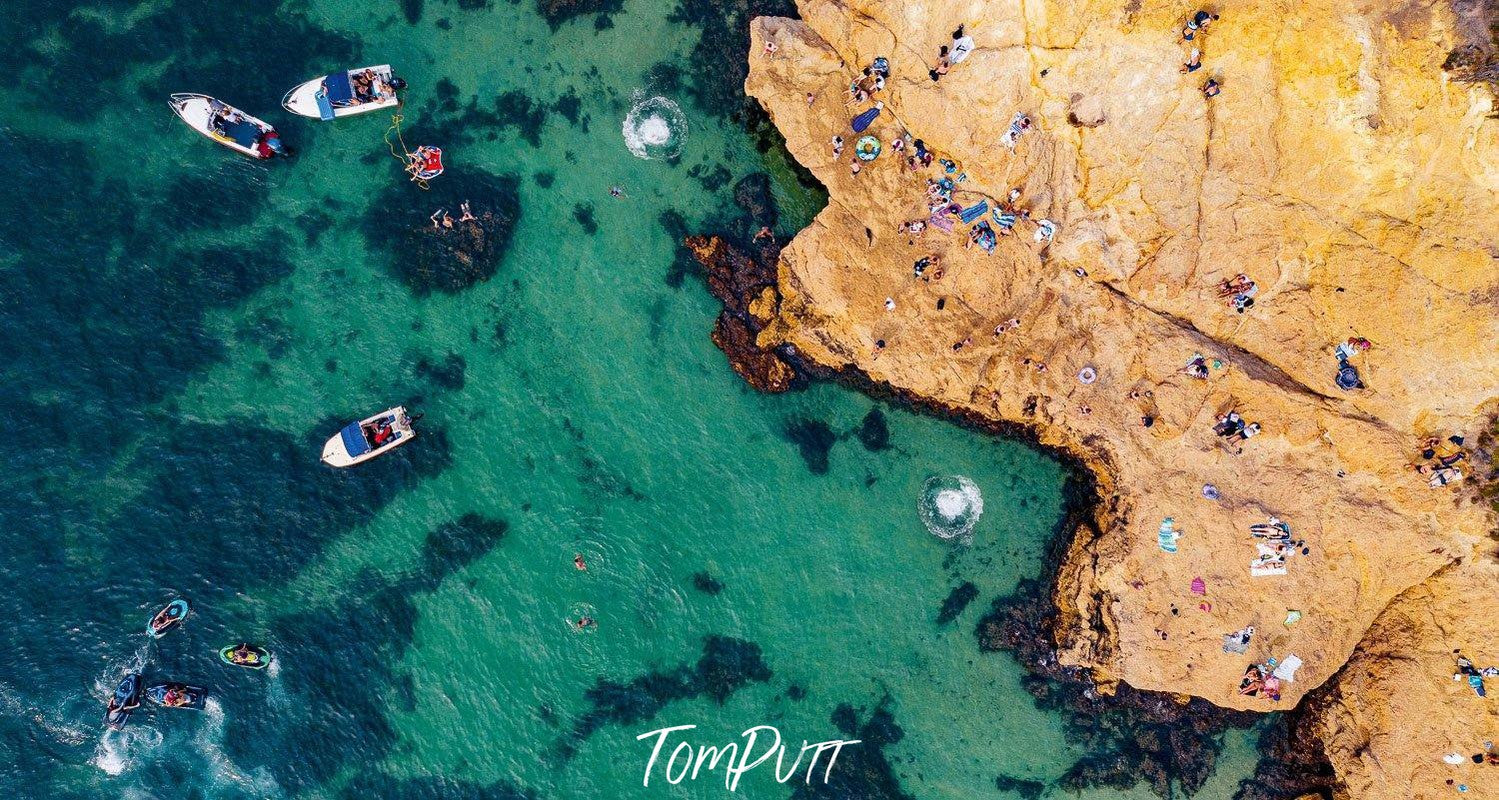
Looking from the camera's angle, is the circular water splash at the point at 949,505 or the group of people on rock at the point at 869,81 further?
the circular water splash at the point at 949,505

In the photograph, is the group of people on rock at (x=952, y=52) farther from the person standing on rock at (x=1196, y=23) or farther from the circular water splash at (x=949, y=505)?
the circular water splash at (x=949, y=505)

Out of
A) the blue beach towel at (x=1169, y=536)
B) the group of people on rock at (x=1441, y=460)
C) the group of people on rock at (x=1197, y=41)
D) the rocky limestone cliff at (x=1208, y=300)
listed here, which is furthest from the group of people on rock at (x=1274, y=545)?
the group of people on rock at (x=1197, y=41)

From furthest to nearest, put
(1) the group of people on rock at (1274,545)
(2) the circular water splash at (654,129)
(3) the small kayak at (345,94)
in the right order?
(2) the circular water splash at (654,129)
(3) the small kayak at (345,94)
(1) the group of people on rock at (1274,545)

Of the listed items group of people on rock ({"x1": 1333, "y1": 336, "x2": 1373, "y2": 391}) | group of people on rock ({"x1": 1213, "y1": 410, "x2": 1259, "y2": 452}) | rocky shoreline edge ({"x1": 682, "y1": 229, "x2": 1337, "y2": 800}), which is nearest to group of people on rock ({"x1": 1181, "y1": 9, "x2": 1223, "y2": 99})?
group of people on rock ({"x1": 1333, "y1": 336, "x2": 1373, "y2": 391})

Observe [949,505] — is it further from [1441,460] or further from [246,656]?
[246,656]

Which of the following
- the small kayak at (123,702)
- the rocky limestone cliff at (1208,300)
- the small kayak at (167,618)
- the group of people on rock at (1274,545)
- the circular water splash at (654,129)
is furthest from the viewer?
the circular water splash at (654,129)

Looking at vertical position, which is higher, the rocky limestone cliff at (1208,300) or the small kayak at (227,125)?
the small kayak at (227,125)

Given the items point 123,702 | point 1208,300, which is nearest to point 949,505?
point 1208,300
